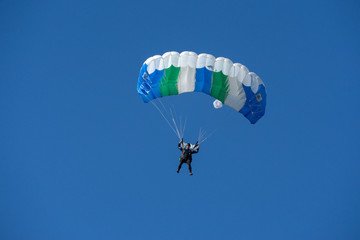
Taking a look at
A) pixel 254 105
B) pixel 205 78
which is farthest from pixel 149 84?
pixel 254 105

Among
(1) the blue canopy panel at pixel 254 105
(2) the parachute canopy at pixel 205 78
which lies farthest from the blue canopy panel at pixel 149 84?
(1) the blue canopy panel at pixel 254 105

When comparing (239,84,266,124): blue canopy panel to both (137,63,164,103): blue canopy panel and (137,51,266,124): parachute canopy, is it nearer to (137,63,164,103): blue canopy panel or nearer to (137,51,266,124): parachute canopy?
(137,51,266,124): parachute canopy

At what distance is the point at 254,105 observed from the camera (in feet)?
63.0

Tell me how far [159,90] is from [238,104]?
121 inches

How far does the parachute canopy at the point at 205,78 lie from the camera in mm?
18609

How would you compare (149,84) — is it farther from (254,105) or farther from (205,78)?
(254,105)

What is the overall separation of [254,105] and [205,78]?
2.21 m

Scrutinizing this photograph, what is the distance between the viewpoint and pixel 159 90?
19.2 m

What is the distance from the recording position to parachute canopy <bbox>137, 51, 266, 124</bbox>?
733 inches

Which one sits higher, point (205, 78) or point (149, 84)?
point (205, 78)

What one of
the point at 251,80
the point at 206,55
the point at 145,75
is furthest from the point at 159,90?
the point at 251,80

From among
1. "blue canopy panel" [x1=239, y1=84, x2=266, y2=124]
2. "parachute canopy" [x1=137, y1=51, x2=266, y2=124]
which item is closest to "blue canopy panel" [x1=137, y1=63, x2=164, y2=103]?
"parachute canopy" [x1=137, y1=51, x2=266, y2=124]

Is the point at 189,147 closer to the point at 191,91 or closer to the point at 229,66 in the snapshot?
the point at 191,91

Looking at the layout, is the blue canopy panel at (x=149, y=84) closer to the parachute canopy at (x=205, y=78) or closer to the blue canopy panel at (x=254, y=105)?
the parachute canopy at (x=205, y=78)
